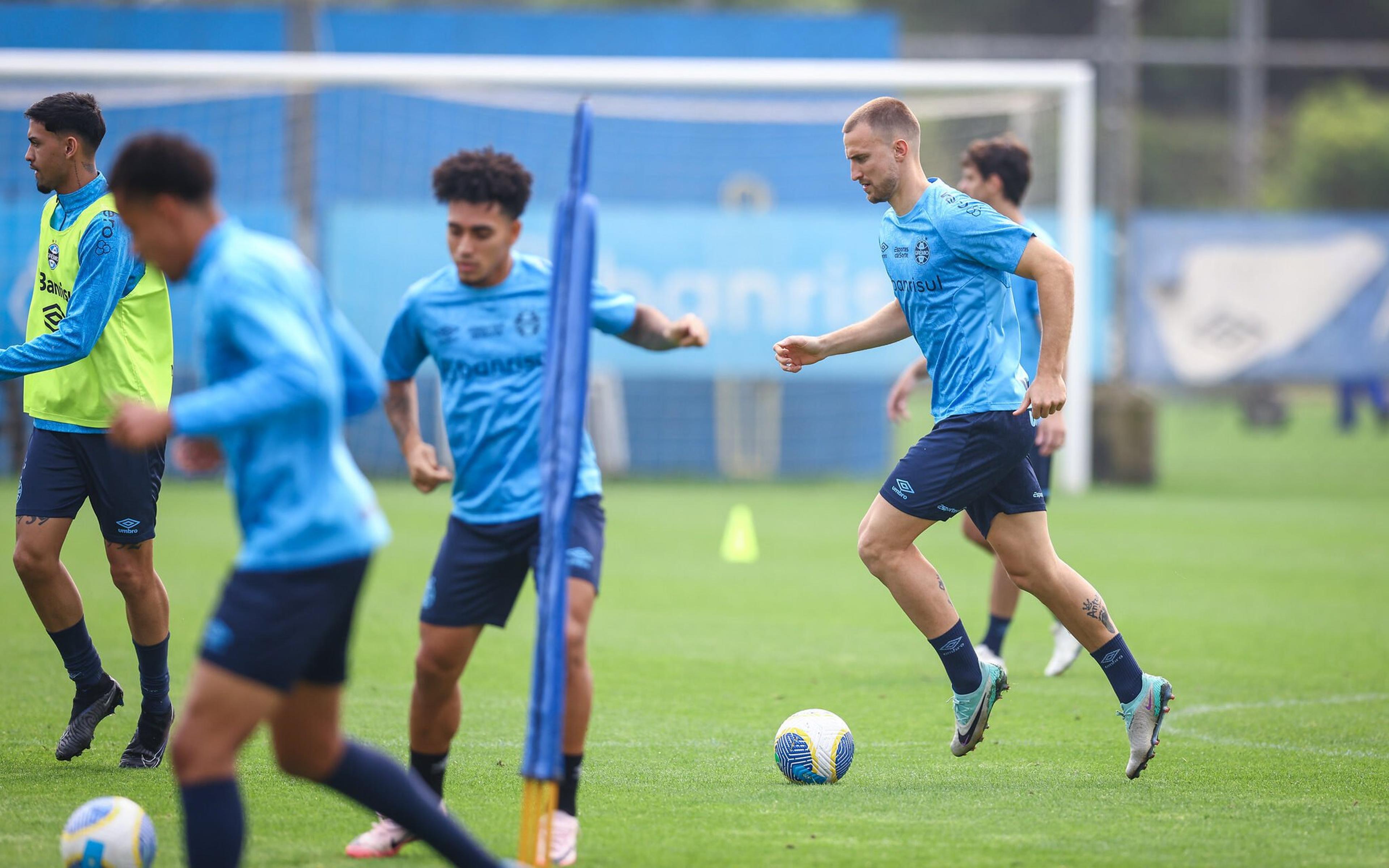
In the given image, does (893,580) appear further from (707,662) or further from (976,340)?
(707,662)

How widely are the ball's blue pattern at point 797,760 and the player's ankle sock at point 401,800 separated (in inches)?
79.1

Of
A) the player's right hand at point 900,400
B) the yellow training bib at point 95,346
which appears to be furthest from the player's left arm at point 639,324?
the player's right hand at point 900,400

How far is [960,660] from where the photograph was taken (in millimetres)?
5859

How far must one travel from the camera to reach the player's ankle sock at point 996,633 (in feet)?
26.1

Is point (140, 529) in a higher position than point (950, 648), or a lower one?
higher

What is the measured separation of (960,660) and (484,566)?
7.17ft

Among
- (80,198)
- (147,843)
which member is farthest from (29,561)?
(147,843)

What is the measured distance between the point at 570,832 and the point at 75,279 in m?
3.00

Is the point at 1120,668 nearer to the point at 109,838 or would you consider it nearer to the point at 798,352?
the point at 798,352

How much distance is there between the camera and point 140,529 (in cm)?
590

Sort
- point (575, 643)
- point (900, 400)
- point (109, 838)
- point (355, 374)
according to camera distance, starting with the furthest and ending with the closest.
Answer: point (900, 400) < point (575, 643) < point (109, 838) < point (355, 374)

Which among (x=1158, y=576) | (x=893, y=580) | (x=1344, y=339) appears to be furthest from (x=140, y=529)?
(x=1344, y=339)

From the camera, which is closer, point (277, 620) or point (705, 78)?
point (277, 620)

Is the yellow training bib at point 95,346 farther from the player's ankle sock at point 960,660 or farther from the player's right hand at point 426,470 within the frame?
the player's ankle sock at point 960,660
